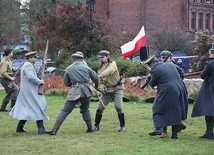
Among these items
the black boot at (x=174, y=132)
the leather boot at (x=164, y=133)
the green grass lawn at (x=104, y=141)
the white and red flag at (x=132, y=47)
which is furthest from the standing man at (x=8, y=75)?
the black boot at (x=174, y=132)

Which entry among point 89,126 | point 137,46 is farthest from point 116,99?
point 137,46

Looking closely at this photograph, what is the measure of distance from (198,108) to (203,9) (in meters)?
53.8

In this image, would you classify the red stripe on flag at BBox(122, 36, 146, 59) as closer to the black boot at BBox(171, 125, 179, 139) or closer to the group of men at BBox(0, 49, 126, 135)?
the group of men at BBox(0, 49, 126, 135)

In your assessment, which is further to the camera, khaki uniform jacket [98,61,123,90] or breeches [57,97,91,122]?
khaki uniform jacket [98,61,123,90]

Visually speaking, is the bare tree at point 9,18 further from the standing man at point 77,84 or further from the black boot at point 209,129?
the black boot at point 209,129

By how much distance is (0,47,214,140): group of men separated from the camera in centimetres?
1100

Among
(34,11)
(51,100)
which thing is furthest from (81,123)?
(34,11)

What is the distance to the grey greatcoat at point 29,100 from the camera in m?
11.7

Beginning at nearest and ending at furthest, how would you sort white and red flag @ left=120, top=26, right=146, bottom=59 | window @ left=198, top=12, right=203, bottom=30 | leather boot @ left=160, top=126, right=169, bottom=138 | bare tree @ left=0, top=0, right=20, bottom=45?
leather boot @ left=160, top=126, right=169, bottom=138 → white and red flag @ left=120, top=26, right=146, bottom=59 → bare tree @ left=0, top=0, right=20, bottom=45 → window @ left=198, top=12, right=203, bottom=30

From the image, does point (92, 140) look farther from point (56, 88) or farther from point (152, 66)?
point (56, 88)

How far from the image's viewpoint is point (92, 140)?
10977 millimetres

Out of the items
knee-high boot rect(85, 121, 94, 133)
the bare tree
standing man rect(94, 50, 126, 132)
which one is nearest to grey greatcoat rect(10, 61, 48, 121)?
knee-high boot rect(85, 121, 94, 133)

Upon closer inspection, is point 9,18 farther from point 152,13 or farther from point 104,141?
point 104,141

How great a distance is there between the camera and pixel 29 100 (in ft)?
38.7
